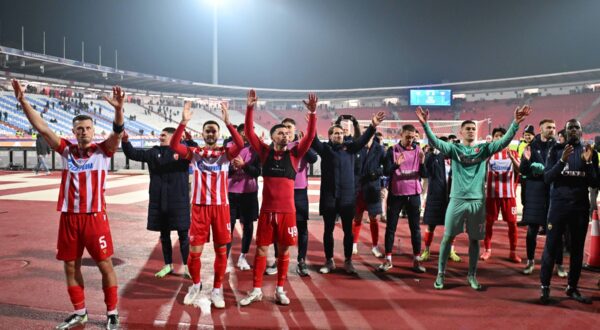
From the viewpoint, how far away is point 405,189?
20.0ft

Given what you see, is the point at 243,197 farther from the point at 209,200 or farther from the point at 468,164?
the point at 468,164

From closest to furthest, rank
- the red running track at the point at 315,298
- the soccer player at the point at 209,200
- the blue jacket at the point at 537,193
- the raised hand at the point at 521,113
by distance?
the red running track at the point at 315,298 → the soccer player at the point at 209,200 → the raised hand at the point at 521,113 → the blue jacket at the point at 537,193

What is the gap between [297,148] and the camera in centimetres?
484

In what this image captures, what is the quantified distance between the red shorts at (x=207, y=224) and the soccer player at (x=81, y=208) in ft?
2.95

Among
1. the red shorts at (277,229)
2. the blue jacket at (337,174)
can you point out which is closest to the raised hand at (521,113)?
the blue jacket at (337,174)

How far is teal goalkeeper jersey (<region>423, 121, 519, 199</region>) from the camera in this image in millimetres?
5160

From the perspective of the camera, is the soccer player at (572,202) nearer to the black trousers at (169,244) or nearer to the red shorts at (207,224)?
the red shorts at (207,224)

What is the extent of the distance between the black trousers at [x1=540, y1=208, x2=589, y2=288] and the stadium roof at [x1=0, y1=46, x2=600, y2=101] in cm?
4159

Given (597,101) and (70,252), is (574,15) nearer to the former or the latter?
(597,101)

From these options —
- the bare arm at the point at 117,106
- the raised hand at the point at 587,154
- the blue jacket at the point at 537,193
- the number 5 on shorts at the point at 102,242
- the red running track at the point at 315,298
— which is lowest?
the red running track at the point at 315,298

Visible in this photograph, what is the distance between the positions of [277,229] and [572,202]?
3.28 m

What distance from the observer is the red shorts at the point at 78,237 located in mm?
3941

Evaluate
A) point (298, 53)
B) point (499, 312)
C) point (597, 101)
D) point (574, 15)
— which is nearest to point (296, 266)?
point (499, 312)

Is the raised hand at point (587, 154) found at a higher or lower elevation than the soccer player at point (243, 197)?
higher
